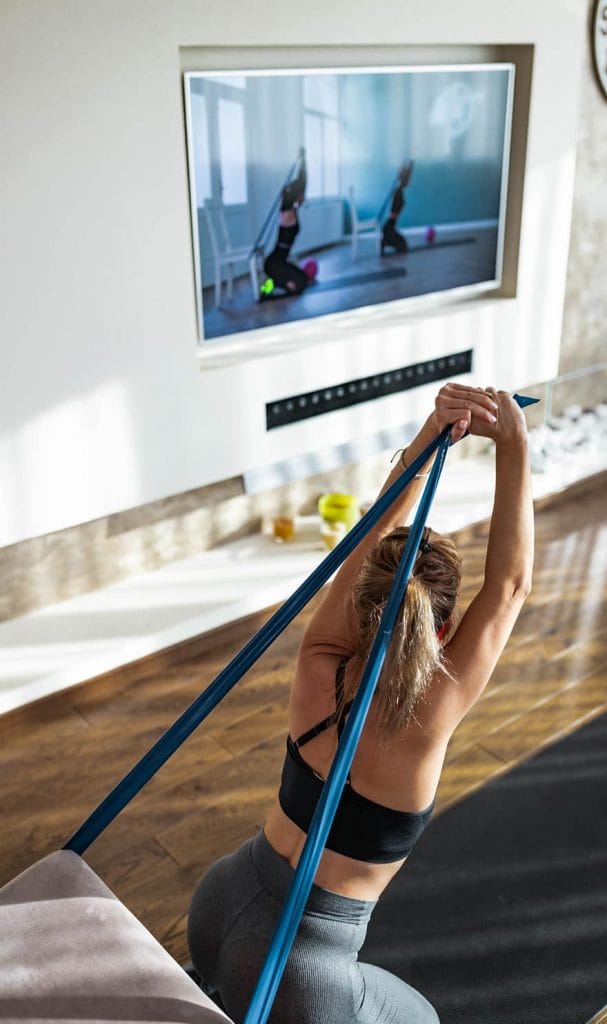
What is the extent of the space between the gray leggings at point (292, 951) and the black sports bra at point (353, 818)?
0.09 m

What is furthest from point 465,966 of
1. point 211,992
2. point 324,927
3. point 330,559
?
point 330,559

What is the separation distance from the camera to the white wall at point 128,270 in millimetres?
2549

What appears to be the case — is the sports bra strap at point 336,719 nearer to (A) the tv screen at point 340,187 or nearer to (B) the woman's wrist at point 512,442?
(B) the woman's wrist at point 512,442

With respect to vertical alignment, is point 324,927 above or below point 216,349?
below

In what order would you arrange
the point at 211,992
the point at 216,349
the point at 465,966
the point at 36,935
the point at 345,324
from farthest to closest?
1. the point at 345,324
2. the point at 216,349
3. the point at 465,966
4. the point at 211,992
5. the point at 36,935

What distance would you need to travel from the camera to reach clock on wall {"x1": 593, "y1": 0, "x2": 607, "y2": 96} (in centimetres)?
378

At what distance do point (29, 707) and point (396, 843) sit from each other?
1.70m

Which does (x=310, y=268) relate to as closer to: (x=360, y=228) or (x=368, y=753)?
(x=360, y=228)

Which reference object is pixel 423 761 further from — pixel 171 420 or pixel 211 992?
pixel 171 420

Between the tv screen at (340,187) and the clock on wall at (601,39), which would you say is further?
the clock on wall at (601,39)

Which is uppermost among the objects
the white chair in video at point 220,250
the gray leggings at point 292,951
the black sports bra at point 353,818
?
the white chair in video at point 220,250

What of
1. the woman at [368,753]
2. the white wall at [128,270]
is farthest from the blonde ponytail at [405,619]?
the white wall at [128,270]

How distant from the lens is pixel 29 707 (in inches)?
116

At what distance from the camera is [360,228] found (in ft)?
11.5
